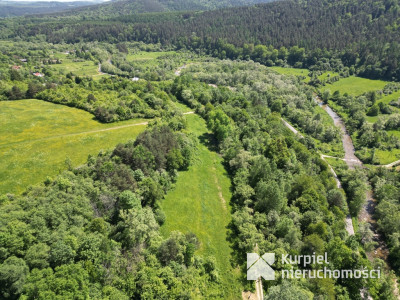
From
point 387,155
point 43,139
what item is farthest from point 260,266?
point 387,155

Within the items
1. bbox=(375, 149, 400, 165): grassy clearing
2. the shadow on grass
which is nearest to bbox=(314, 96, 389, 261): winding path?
bbox=(375, 149, 400, 165): grassy clearing

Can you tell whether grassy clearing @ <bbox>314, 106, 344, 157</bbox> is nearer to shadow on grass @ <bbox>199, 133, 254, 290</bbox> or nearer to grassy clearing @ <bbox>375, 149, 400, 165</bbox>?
grassy clearing @ <bbox>375, 149, 400, 165</bbox>

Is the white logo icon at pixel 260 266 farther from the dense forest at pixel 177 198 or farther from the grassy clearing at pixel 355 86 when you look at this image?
the grassy clearing at pixel 355 86

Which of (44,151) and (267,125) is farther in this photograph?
(267,125)

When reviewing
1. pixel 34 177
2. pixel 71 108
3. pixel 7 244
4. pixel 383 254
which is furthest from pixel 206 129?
pixel 7 244

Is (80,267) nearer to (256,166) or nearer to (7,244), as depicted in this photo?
Result: (7,244)

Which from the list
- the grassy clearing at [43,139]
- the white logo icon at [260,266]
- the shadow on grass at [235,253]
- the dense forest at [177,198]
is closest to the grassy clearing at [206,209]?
the dense forest at [177,198]

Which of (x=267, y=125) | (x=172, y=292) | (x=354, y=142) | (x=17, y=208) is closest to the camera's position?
(x=172, y=292)
